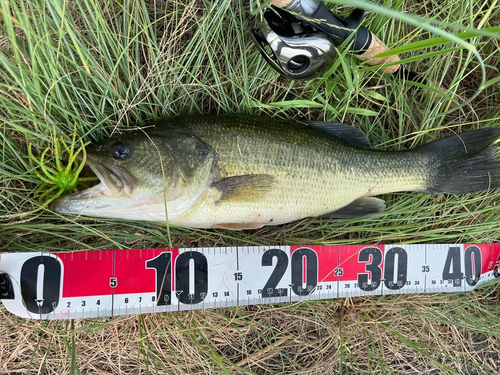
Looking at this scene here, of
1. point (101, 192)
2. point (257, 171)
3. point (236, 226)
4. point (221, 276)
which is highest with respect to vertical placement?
point (257, 171)

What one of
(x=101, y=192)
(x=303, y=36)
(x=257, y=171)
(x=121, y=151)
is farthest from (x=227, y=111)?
(x=101, y=192)

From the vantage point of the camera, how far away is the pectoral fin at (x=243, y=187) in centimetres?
212

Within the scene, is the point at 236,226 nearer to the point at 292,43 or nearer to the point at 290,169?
the point at 290,169

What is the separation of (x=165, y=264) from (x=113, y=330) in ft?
2.35

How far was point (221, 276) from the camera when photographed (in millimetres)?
2402

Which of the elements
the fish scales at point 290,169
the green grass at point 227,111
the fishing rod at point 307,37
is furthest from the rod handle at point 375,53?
the fish scales at point 290,169

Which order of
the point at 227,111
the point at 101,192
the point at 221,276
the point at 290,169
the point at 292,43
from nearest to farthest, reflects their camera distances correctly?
the point at 101,192, the point at 292,43, the point at 290,169, the point at 221,276, the point at 227,111

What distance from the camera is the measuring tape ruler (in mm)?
2170

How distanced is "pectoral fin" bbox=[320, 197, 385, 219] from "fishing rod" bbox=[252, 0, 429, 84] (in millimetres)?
942

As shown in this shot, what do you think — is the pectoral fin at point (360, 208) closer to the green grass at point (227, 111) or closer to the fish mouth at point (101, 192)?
the green grass at point (227, 111)

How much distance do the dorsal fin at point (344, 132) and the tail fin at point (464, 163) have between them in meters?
0.45

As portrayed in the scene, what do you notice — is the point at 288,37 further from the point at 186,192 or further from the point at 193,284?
the point at 193,284

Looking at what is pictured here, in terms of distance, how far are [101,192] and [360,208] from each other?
1752mm

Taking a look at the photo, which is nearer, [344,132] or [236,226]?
[236,226]
